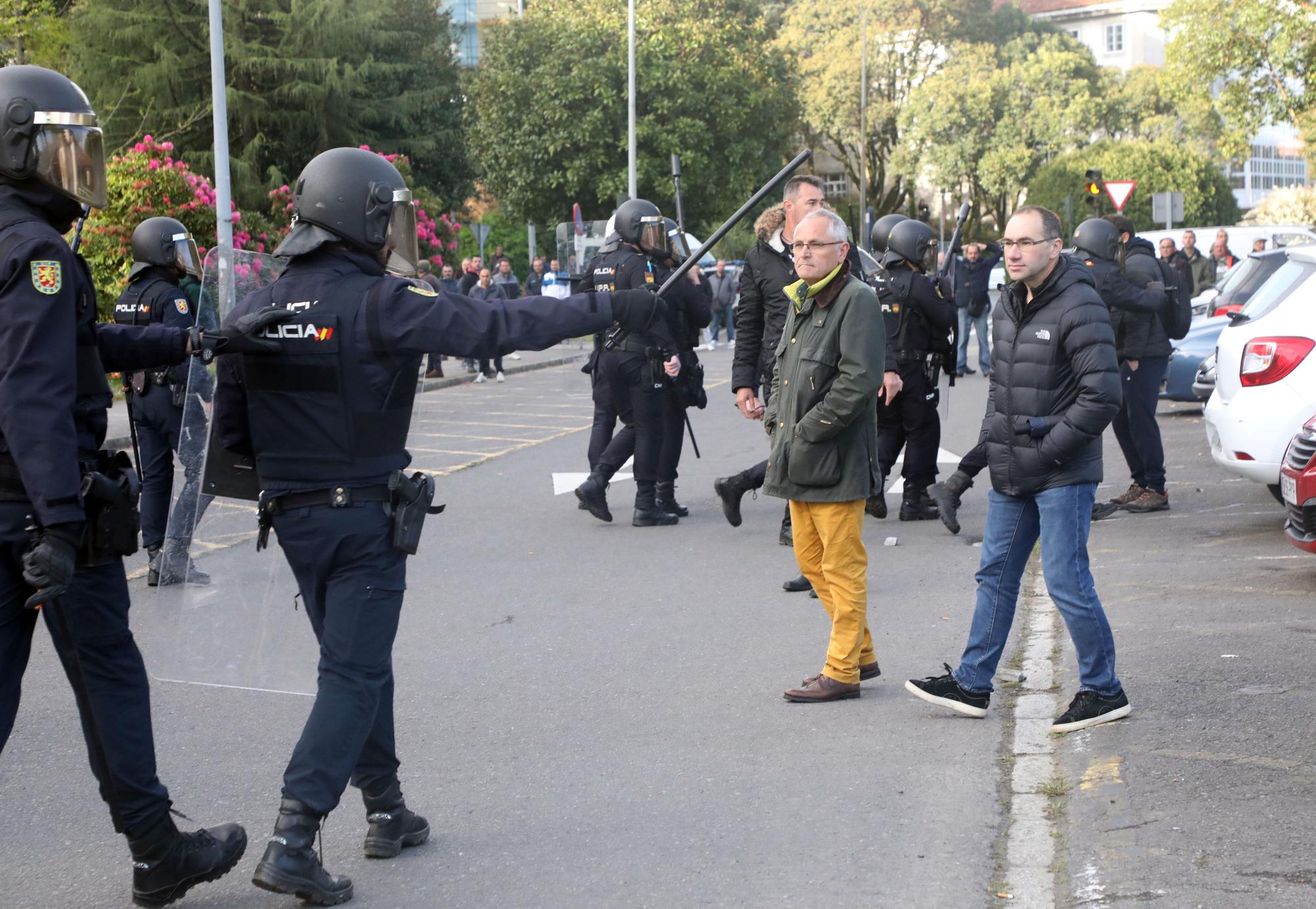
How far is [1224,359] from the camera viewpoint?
889cm

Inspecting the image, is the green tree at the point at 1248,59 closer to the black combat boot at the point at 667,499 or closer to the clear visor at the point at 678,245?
the clear visor at the point at 678,245

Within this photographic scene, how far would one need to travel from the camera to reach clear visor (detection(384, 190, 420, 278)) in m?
3.96

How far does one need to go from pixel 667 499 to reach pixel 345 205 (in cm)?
621

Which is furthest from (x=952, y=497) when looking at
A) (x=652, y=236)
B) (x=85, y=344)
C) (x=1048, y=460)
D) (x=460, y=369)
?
(x=460, y=369)

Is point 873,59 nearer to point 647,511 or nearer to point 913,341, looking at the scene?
point 913,341

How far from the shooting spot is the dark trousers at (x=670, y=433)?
9.70 meters

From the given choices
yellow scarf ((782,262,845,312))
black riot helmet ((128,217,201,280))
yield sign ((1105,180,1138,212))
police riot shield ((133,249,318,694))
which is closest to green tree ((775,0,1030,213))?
yield sign ((1105,180,1138,212))

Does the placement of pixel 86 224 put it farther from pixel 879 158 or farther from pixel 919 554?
pixel 879 158

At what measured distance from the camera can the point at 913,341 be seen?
9375mm

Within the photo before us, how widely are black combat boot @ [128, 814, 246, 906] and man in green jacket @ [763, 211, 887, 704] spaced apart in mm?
2434

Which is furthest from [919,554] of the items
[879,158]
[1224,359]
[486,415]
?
[879,158]

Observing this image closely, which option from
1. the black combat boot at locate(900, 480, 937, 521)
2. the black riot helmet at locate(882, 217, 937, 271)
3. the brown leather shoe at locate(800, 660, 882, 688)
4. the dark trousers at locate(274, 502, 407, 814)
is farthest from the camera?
the black combat boot at locate(900, 480, 937, 521)

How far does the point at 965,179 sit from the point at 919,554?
5563 cm

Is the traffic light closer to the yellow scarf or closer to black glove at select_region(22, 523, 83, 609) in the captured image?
the yellow scarf
